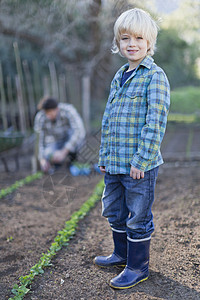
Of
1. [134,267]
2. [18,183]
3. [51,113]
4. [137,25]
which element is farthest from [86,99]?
[134,267]

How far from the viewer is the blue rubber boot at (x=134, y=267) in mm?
1888

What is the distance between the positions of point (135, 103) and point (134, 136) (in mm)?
196

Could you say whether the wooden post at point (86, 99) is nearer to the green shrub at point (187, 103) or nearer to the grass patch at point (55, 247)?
the green shrub at point (187, 103)

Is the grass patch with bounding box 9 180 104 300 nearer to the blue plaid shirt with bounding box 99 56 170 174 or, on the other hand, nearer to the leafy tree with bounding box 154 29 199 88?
the blue plaid shirt with bounding box 99 56 170 174

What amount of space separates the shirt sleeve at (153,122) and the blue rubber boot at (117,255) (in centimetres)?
61

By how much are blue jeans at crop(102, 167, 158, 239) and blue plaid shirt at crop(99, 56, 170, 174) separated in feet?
0.27

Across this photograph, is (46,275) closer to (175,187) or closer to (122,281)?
(122,281)

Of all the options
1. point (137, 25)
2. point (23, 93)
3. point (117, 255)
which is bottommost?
point (117, 255)

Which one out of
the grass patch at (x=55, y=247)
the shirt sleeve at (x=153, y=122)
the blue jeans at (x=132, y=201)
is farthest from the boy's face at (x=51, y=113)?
the shirt sleeve at (x=153, y=122)

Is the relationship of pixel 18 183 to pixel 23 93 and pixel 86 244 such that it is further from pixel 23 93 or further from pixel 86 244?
pixel 23 93

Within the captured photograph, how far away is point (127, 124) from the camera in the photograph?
181cm

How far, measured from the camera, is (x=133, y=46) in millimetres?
1754

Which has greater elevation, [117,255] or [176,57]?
[176,57]

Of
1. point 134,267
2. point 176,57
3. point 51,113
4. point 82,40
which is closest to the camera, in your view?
point 134,267
